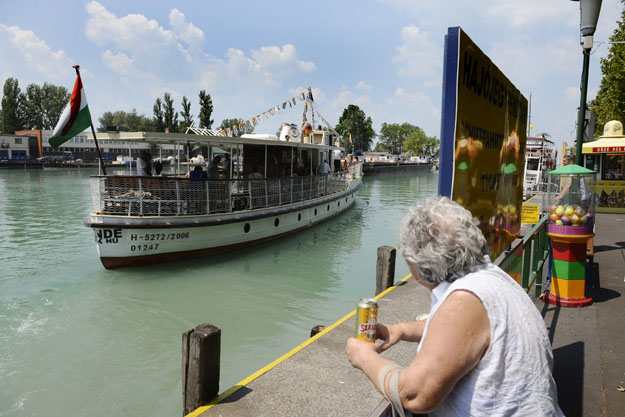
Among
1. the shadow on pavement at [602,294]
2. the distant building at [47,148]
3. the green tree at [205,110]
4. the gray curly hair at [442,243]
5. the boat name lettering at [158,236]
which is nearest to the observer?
the gray curly hair at [442,243]

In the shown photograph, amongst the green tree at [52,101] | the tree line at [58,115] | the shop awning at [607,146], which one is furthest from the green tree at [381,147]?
the shop awning at [607,146]

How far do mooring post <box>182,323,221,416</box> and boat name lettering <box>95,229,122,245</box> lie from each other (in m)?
7.00

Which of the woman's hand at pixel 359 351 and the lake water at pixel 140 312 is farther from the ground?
the woman's hand at pixel 359 351

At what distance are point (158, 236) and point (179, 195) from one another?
1.06 metres

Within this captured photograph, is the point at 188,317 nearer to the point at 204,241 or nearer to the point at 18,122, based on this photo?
the point at 204,241

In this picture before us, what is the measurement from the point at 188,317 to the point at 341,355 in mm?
4064

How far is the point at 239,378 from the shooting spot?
5465 millimetres

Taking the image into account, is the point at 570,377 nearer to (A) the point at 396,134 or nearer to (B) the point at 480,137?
(B) the point at 480,137

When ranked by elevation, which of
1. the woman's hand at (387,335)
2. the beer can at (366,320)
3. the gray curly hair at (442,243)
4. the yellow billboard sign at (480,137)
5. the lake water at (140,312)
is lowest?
the lake water at (140,312)

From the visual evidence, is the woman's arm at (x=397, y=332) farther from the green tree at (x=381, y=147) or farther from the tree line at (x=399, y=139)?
the green tree at (x=381, y=147)

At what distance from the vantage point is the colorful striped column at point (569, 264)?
5.30m

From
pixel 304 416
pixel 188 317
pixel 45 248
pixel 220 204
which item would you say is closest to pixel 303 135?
pixel 220 204

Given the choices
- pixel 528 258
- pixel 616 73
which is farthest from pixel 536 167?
pixel 528 258

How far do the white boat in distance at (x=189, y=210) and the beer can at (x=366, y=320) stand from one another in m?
8.60
